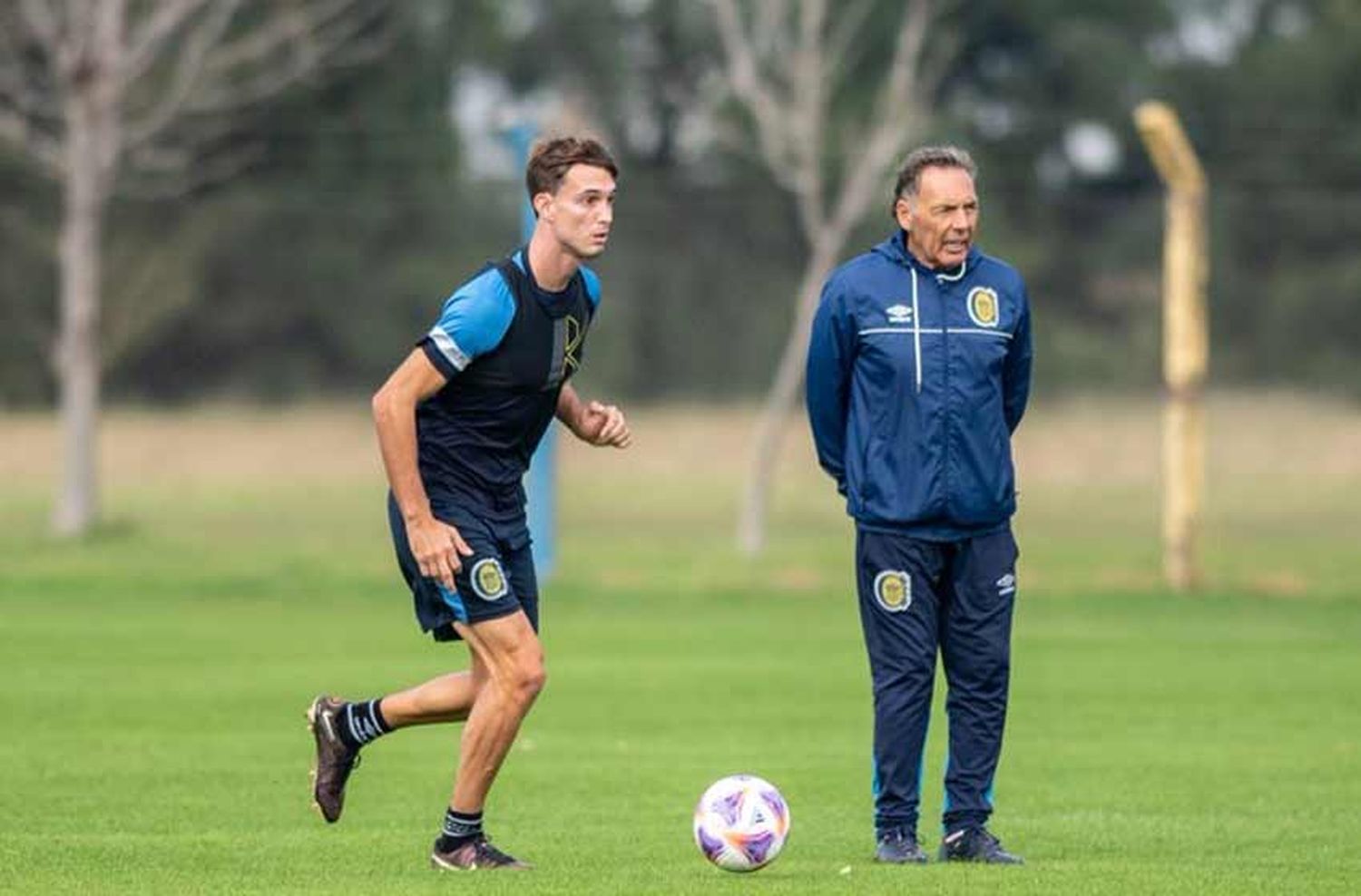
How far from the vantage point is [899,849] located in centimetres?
902

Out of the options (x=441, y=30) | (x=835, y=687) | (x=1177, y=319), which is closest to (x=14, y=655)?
(x=835, y=687)

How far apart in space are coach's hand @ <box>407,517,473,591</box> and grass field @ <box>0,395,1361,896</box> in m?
0.92

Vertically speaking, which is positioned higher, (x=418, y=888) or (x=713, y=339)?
(x=713, y=339)

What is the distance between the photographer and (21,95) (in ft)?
105

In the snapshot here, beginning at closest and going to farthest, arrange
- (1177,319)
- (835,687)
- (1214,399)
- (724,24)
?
(835,687), (1177,319), (724,24), (1214,399)

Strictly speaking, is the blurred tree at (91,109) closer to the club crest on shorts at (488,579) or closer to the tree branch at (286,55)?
the tree branch at (286,55)

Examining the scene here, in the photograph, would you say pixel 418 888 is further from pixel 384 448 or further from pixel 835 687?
pixel 835 687

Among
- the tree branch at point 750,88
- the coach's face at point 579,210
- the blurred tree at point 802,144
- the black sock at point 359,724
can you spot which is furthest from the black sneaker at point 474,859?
the tree branch at point 750,88

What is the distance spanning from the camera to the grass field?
30.8 ft

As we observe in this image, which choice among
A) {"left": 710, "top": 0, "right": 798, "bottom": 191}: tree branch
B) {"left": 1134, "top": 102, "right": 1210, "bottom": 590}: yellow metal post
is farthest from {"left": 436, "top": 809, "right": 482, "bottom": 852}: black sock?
{"left": 710, "top": 0, "right": 798, "bottom": 191}: tree branch

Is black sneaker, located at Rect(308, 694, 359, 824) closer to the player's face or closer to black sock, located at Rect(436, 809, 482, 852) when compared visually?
black sock, located at Rect(436, 809, 482, 852)

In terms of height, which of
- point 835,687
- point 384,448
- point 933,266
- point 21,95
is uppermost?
point 21,95

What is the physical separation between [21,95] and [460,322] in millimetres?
24559

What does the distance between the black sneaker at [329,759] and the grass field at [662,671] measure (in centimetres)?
16
